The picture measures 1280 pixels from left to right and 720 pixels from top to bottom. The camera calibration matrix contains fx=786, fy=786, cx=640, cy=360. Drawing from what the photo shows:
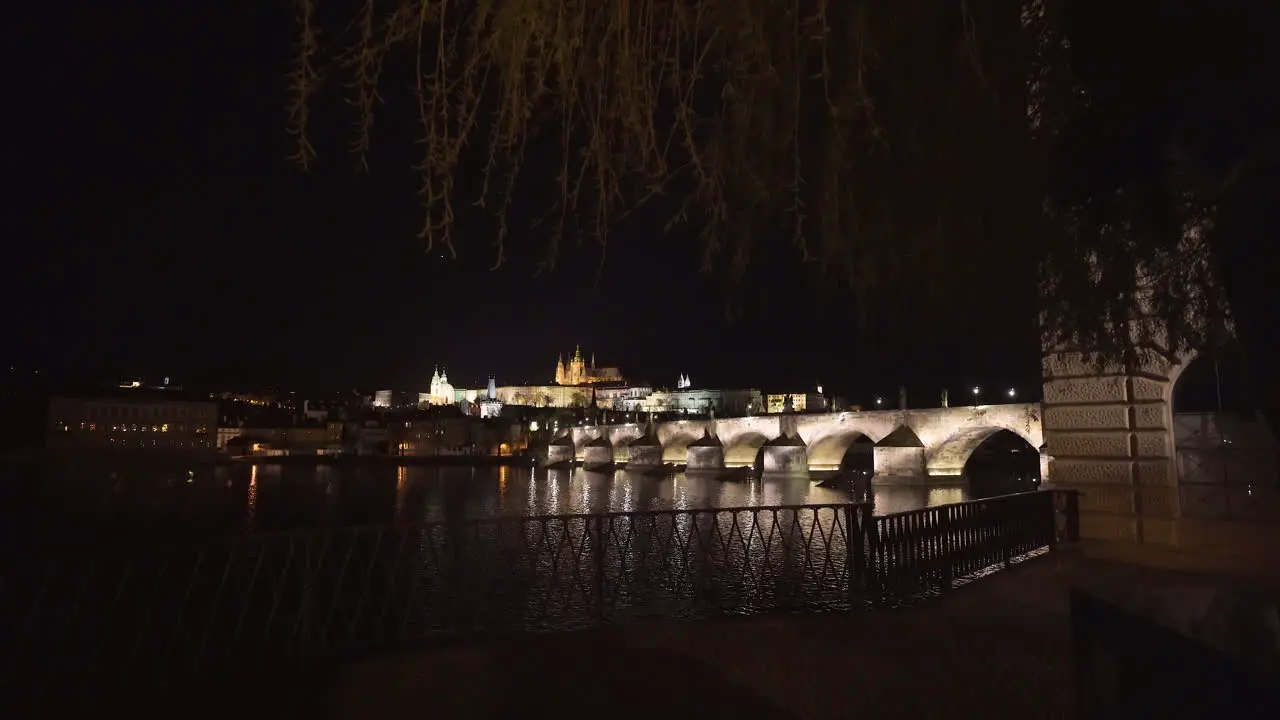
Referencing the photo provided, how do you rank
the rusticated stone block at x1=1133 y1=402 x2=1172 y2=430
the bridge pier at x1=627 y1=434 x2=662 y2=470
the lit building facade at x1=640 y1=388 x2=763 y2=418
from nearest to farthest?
the rusticated stone block at x1=1133 y1=402 x2=1172 y2=430 < the bridge pier at x1=627 y1=434 x2=662 y2=470 < the lit building facade at x1=640 y1=388 x2=763 y2=418

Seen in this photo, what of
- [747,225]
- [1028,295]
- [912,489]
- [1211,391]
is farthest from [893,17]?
[912,489]

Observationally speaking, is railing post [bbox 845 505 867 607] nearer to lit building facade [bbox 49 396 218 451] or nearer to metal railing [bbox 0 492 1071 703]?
metal railing [bbox 0 492 1071 703]

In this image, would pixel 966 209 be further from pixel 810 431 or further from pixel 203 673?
pixel 810 431

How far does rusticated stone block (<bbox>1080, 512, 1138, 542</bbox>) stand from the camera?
28.9ft

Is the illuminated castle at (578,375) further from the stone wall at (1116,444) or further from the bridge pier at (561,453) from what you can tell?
the stone wall at (1116,444)

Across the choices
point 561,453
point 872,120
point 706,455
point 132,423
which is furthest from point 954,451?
point 132,423

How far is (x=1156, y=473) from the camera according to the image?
867 cm

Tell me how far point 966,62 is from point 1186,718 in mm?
2243

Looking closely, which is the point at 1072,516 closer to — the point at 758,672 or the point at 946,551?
the point at 946,551

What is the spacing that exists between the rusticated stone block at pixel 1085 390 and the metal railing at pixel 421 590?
1.22 meters

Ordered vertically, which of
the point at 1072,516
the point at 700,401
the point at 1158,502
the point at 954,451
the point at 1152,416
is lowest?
the point at 954,451

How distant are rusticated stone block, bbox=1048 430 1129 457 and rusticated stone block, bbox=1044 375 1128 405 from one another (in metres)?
0.38

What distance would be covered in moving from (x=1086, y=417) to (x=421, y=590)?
1019 cm

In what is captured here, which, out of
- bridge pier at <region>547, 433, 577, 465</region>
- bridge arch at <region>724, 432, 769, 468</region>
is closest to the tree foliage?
bridge arch at <region>724, 432, 769, 468</region>
